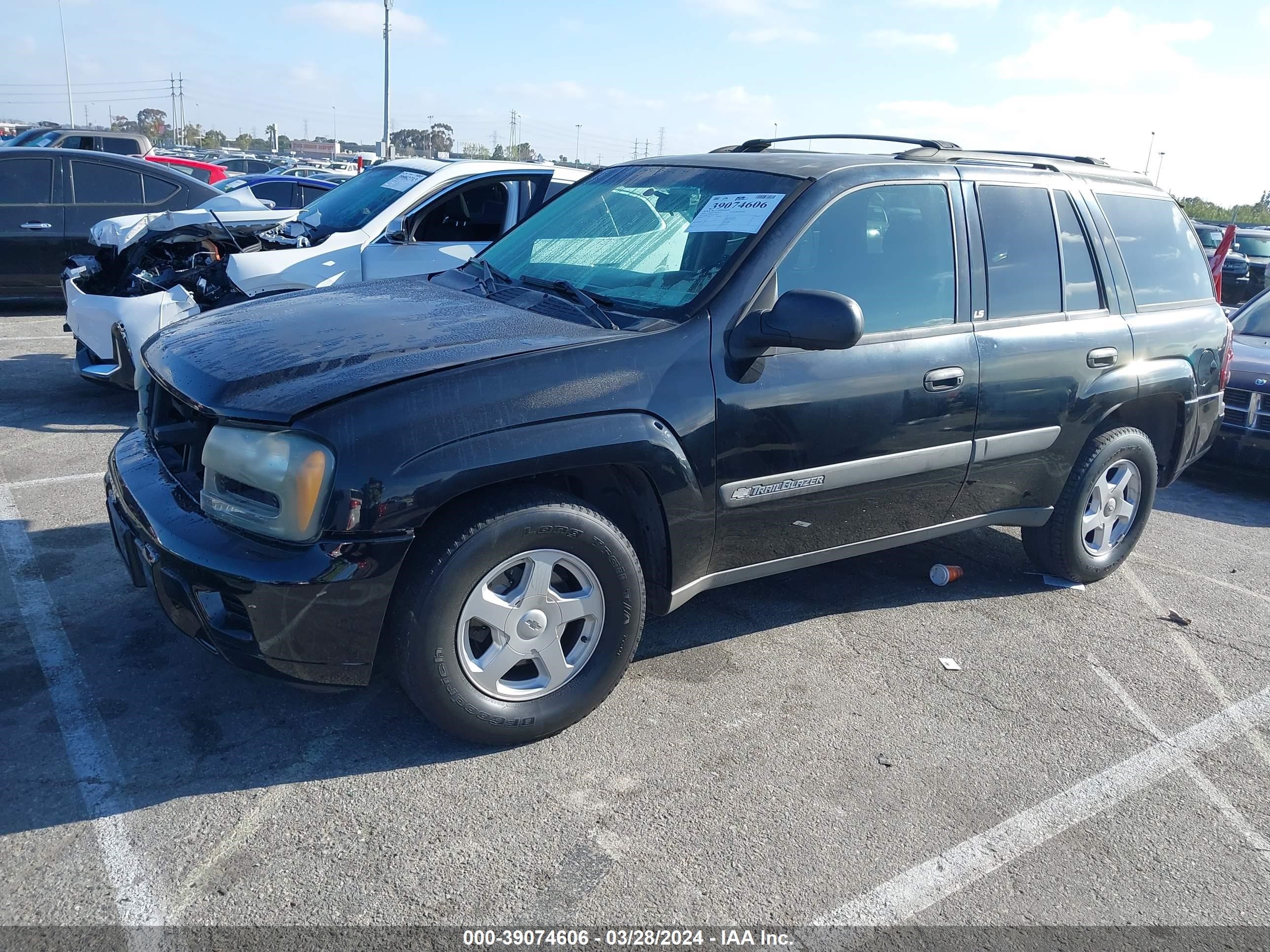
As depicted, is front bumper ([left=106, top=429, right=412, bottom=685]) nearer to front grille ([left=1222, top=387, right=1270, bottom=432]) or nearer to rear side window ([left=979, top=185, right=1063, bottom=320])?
rear side window ([left=979, top=185, right=1063, bottom=320])

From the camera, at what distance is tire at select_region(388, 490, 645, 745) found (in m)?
2.91

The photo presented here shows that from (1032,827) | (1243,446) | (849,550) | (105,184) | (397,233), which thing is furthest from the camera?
(105,184)

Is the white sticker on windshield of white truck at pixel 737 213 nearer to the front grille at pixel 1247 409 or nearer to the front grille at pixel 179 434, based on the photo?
the front grille at pixel 179 434

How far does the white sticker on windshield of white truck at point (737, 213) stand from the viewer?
358cm

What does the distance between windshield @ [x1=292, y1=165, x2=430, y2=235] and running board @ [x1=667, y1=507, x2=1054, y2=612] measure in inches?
185

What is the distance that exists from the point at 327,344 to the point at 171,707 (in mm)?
1306

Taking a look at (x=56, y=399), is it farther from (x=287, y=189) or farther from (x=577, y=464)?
(x=287, y=189)

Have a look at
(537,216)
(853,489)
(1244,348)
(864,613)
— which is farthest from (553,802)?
(1244,348)

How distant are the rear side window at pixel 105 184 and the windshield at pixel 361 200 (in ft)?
10.1

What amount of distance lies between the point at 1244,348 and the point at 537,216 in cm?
556

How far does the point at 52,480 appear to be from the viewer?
5418mm

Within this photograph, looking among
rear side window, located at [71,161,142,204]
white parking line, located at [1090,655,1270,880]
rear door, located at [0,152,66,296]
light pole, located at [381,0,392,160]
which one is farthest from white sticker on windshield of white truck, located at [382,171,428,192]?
light pole, located at [381,0,392,160]

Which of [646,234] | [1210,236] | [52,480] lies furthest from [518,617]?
[1210,236]

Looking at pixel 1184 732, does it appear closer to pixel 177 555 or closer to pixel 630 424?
pixel 630 424
